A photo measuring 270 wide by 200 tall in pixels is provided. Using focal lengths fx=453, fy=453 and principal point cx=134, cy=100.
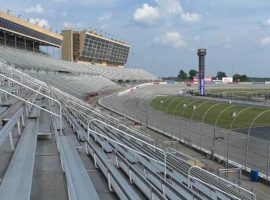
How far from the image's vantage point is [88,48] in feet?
289

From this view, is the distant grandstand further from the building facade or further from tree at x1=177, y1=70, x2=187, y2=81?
tree at x1=177, y1=70, x2=187, y2=81

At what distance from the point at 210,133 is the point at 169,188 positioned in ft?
56.6

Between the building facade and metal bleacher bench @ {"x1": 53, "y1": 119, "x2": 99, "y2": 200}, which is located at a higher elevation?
the building facade

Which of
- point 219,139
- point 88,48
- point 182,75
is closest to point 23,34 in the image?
point 219,139

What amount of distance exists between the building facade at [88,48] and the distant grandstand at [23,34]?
23.9 m

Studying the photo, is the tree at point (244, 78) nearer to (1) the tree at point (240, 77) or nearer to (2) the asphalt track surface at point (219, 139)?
(1) the tree at point (240, 77)

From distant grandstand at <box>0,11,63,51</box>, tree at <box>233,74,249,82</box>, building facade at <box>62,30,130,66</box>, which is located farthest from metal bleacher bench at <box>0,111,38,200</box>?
tree at <box>233,74,249,82</box>

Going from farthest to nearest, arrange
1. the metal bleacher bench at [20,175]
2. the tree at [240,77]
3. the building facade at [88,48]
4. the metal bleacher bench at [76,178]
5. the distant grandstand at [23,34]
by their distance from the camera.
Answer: the tree at [240,77] → the building facade at [88,48] → the distant grandstand at [23,34] → the metal bleacher bench at [76,178] → the metal bleacher bench at [20,175]

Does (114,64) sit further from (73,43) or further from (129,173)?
(129,173)

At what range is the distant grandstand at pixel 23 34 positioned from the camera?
4225 cm

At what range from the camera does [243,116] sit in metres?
30.0

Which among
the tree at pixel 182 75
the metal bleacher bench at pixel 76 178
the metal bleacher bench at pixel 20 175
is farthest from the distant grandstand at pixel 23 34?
the tree at pixel 182 75

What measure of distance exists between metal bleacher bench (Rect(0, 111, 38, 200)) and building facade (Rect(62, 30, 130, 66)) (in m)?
81.1

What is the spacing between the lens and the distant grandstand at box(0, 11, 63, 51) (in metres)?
42.2
